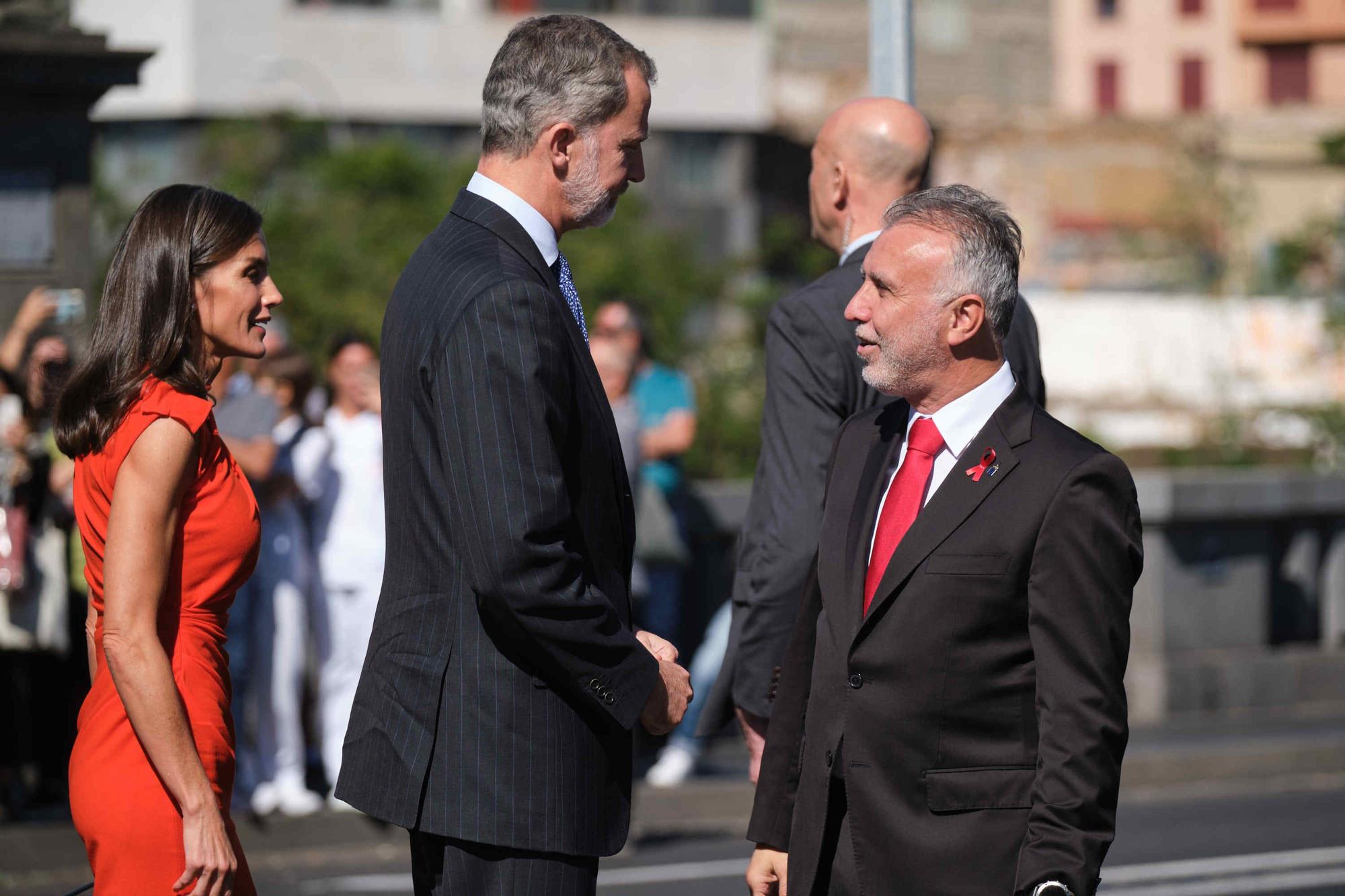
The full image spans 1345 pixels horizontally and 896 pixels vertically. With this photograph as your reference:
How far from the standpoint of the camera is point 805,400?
14.6 feet

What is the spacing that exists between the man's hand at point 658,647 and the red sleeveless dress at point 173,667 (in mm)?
787

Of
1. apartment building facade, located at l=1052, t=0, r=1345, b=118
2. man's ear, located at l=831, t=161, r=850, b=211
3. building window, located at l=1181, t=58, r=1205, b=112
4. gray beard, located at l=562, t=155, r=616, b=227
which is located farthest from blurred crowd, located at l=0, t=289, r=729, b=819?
building window, located at l=1181, t=58, r=1205, b=112

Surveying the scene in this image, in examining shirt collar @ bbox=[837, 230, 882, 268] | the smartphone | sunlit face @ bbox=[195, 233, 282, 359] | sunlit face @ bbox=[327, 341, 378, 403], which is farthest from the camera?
sunlit face @ bbox=[327, 341, 378, 403]

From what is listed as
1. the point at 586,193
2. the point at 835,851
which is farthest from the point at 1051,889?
the point at 586,193

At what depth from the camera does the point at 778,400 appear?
→ 14.7 feet

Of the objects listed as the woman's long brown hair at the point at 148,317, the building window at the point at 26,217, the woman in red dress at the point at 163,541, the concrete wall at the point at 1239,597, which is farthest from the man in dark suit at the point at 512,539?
the concrete wall at the point at 1239,597

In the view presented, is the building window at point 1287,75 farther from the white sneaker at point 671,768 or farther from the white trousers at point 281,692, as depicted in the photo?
the white trousers at point 281,692

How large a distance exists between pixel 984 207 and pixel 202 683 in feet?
5.71

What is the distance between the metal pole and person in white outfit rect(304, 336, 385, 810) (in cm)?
343

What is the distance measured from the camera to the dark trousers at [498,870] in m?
3.30

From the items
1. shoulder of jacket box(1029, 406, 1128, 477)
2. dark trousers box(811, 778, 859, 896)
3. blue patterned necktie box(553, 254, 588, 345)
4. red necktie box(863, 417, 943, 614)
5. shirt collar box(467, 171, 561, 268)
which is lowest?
dark trousers box(811, 778, 859, 896)

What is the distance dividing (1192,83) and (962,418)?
250 ft

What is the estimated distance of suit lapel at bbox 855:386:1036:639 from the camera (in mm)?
3330

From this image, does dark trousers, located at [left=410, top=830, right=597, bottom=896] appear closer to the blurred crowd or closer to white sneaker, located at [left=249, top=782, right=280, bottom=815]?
the blurred crowd
